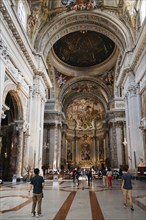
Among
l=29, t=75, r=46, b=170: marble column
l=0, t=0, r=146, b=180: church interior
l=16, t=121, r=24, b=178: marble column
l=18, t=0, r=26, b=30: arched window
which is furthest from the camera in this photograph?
l=29, t=75, r=46, b=170: marble column

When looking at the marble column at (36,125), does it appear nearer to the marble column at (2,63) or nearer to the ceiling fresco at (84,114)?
the marble column at (2,63)

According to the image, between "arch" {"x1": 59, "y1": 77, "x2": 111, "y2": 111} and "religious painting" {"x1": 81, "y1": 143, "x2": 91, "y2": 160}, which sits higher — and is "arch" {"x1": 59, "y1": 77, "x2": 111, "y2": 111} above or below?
above

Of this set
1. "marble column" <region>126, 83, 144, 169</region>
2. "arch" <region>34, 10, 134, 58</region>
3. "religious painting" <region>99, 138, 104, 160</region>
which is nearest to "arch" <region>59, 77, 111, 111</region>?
"religious painting" <region>99, 138, 104, 160</region>

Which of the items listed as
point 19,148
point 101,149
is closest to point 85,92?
point 101,149

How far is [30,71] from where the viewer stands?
16.7 m

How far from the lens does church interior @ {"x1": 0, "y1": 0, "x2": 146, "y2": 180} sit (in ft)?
45.5

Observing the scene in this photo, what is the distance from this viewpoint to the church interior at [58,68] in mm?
13883

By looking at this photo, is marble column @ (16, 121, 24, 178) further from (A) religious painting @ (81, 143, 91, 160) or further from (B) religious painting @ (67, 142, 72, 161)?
(A) religious painting @ (81, 143, 91, 160)

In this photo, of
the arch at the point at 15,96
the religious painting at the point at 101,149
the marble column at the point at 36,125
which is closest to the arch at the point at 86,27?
the marble column at the point at 36,125

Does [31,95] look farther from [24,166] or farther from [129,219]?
[129,219]

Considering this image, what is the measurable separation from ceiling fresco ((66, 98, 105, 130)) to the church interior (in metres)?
10.2

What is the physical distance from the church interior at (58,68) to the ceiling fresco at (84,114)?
33.4ft

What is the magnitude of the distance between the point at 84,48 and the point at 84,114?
56.9 ft

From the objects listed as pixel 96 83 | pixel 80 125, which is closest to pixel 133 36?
pixel 96 83
